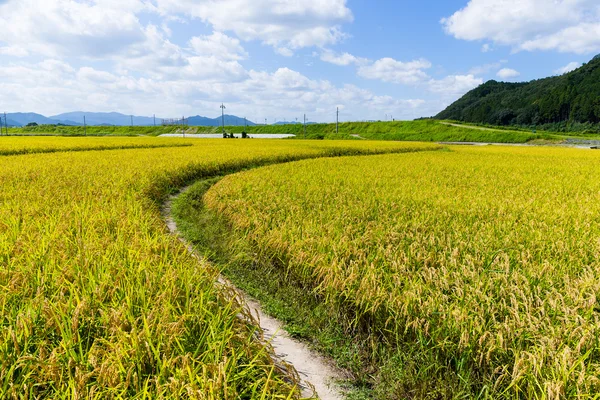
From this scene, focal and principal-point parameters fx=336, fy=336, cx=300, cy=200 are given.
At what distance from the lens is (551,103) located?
8350cm

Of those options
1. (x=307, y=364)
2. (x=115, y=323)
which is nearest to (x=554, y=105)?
(x=307, y=364)

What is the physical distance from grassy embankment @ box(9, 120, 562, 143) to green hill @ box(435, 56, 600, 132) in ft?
94.9

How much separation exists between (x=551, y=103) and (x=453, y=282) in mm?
103731

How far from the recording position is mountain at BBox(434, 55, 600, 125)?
7581 cm

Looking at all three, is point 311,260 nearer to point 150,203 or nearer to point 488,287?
point 488,287

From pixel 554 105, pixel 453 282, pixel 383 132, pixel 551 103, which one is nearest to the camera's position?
pixel 453 282

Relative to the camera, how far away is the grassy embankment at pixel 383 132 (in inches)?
2071

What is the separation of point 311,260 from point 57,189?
6.66 meters

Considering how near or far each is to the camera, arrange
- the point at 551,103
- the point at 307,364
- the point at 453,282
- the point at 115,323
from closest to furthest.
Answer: the point at 115,323 < the point at 307,364 < the point at 453,282 < the point at 551,103

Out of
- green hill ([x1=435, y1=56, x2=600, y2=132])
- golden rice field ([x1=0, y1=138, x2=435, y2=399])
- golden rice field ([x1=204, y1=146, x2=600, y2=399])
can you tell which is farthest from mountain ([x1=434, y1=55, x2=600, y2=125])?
golden rice field ([x1=0, y1=138, x2=435, y2=399])

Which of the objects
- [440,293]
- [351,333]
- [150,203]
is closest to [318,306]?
[351,333]

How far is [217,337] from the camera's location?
7.89 ft

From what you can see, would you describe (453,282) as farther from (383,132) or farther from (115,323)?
(383,132)

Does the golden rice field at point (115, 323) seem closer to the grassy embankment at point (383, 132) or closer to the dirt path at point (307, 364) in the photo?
the dirt path at point (307, 364)
